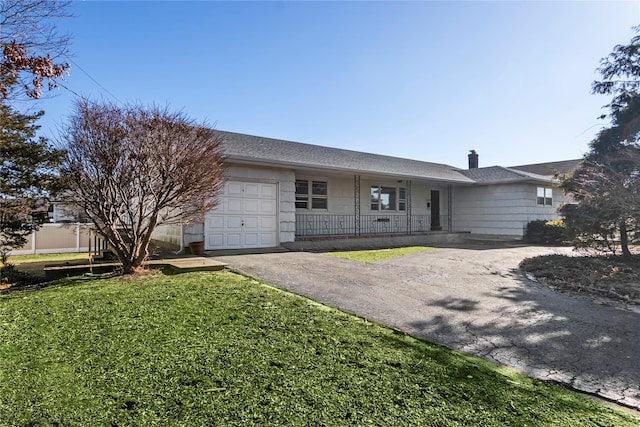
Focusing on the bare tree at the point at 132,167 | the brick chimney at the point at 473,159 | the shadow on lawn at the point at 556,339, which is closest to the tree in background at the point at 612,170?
the shadow on lawn at the point at 556,339

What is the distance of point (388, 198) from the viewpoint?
17.3 metres

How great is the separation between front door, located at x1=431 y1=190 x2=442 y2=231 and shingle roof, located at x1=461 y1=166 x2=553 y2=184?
2.18 meters

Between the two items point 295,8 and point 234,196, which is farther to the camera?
point 234,196

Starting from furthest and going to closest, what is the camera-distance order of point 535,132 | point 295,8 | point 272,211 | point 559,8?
point 535,132
point 272,211
point 295,8
point 559,8

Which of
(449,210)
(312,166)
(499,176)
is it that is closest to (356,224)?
(312,166)

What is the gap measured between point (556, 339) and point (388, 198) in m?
13.5

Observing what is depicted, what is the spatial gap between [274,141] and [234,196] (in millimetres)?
4850

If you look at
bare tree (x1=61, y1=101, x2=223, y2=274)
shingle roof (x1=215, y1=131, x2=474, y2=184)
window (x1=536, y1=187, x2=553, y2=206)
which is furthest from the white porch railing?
bare tree (x1=61, y1=101, x2=223, y2=274)

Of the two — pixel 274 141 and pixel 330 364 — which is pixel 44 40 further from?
pixel 274 141

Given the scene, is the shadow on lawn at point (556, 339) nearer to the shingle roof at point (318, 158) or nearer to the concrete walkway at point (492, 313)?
the concrete walkway at point (492, 313)

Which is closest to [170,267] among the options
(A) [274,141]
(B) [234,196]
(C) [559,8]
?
(B) [234,196]

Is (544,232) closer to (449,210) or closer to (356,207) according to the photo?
(449,210)

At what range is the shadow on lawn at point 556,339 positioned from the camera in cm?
313

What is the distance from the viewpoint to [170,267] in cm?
727
